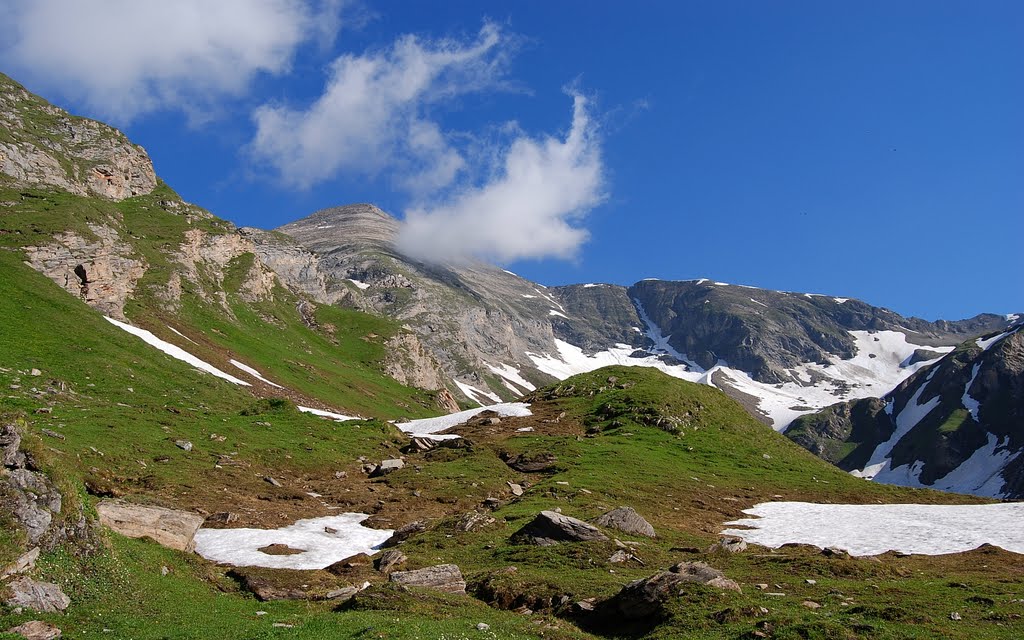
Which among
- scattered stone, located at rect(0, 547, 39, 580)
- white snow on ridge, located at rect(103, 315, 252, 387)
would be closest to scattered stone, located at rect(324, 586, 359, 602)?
scattered stone, located at rect(0, 547, 39, 580)

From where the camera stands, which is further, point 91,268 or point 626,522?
point 91,268

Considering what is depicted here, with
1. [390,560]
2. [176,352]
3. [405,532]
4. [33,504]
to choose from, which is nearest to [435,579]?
[390,560]

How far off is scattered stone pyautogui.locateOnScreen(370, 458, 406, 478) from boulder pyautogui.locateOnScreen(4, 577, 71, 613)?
28928 millimetres

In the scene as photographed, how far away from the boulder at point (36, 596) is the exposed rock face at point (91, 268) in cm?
7041

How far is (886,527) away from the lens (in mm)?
36875

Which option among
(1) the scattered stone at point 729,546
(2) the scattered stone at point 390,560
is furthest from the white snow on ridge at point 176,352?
(1) the scattered stone at point 729,546

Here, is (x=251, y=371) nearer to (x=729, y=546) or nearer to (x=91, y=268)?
(x=91, y=268)

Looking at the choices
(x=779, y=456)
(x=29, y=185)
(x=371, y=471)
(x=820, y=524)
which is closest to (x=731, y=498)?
(x=820, y=524)

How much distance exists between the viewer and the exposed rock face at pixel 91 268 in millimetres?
76812

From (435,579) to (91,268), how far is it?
7805 centimetres

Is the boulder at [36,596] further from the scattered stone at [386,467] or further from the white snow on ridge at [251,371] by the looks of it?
the white snow on ridge at [251,371]

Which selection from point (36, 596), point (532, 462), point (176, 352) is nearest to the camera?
point (36, 596)

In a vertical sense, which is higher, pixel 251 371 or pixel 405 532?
pixel 251 371

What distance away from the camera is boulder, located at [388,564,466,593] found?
78.4ft
